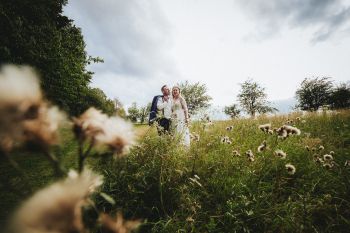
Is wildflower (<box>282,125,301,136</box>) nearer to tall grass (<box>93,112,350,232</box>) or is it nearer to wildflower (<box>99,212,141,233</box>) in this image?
tall grass (<box>93,112,350,232</box>)

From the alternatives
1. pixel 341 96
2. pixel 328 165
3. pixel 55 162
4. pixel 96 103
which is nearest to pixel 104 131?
pixel 55 162

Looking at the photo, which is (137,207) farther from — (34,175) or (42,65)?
(42,65)

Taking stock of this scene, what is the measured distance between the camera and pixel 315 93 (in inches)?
1832

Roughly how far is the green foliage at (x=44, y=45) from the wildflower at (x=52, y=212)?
414 inches

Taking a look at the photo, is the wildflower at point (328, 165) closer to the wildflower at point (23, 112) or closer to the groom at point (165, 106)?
the wildflower at point (23, 112)

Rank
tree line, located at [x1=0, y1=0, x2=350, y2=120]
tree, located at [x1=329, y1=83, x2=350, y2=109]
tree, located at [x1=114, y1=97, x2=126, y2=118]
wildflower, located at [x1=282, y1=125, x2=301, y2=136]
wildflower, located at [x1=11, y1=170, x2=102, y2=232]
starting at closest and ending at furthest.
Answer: wildflower, located at [x1=11, y1=170, x2=102, y2=232] → tree, located at [x1=114, y1=97, x2=126, y2=118] → wildflower, located at [x1=282, y1=125, x2=301, y2=136] → tree line, located at [x1=0, y1=0, x2=350, y2=120] → tree, located at [x1=329, y1=83, x2=350, y2=109]

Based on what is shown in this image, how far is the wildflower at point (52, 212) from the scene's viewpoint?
1.82 feet

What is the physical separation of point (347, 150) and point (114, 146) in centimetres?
528

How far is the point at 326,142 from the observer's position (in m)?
5.42

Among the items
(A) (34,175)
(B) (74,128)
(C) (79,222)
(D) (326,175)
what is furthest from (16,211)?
(A) (34,175)

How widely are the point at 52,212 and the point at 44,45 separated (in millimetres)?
14137

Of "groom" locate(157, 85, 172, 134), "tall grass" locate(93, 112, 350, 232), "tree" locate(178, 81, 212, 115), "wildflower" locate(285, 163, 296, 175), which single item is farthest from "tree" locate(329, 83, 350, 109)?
"wildflower" locate(285, 163, 296, 175)

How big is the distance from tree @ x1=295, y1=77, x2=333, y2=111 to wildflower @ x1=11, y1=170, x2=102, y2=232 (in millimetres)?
50952

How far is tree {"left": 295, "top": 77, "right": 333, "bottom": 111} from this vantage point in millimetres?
45625
